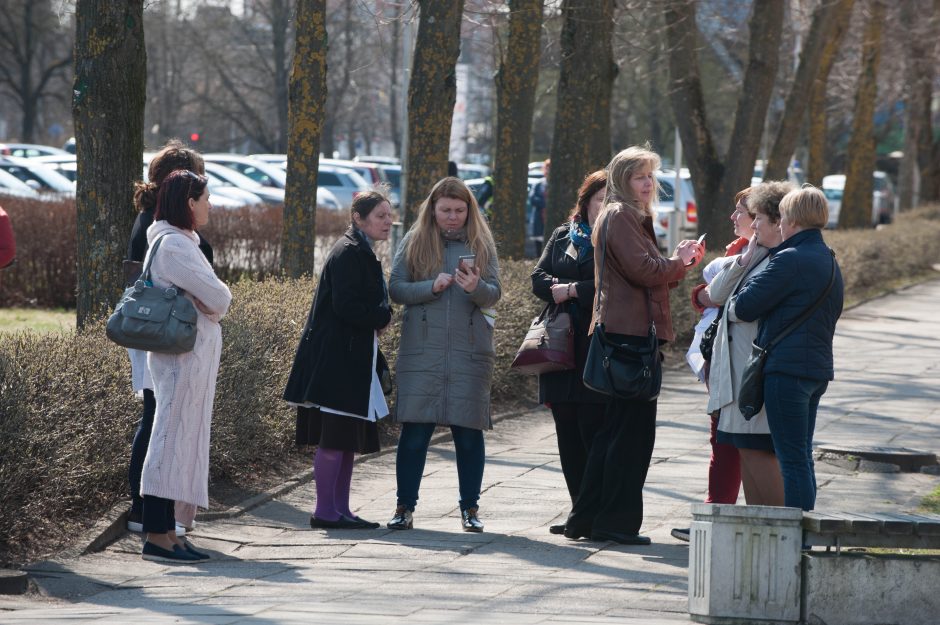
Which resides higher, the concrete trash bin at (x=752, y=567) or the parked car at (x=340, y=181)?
the parked car at (x=340, y=181)

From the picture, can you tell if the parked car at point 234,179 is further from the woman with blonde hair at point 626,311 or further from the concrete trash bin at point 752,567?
the concrete trash bin at point 752,567

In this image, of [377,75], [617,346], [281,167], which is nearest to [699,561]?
[617,346]

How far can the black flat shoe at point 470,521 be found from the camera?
708cm

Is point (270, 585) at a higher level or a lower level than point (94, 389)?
lower

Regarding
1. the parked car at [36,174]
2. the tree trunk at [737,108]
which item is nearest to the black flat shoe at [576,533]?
the tree trunk at [737,108]

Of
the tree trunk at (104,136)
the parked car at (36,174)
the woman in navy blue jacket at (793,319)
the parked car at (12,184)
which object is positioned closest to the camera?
the woman in navy blue jacket at (793,319)

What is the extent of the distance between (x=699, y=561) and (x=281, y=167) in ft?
105

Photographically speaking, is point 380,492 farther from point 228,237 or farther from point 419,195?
point 228,237

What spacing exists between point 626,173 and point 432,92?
5.15 meters

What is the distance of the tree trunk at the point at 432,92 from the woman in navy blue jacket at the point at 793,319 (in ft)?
18.8

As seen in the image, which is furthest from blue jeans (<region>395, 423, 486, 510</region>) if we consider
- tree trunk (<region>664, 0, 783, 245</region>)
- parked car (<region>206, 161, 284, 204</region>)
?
parked car (<region>206, 161, 284, 204</region>)

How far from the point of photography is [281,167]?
120 ft

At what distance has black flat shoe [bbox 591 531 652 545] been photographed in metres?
6.75

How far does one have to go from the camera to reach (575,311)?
23.1 feet
